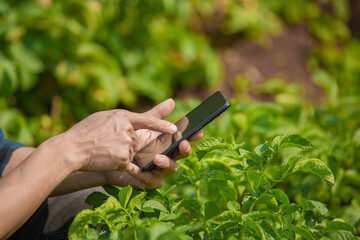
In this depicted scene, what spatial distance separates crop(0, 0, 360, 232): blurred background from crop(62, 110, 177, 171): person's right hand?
702mm

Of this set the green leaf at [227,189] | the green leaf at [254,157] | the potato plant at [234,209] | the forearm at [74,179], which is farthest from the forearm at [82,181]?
the green leaf at [254,157]

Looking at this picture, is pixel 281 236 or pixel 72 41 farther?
pixel 72 41

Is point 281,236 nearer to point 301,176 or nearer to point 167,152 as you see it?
point 167,152

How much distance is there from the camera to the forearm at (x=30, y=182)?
1193 mm

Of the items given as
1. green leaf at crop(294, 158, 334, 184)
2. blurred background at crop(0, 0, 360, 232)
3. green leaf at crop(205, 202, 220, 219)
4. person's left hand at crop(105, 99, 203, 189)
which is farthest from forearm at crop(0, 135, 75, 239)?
blurred background at crop(0, 0, 360, 232)

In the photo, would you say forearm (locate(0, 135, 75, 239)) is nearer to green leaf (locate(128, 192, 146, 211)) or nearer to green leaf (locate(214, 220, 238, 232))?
green leaf (locate(128, 192, 146, 211))

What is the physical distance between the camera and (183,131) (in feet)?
4.67

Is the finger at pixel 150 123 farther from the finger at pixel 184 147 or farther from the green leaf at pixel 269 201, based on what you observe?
the green leaf at pixel 269 201

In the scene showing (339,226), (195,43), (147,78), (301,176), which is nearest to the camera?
(339,226)

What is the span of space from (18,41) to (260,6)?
293cm

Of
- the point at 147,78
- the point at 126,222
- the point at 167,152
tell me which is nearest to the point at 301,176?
the point at 167,152

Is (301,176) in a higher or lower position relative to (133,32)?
lower

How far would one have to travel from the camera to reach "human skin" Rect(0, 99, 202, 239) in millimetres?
A: 1204

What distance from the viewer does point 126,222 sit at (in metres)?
1.24
